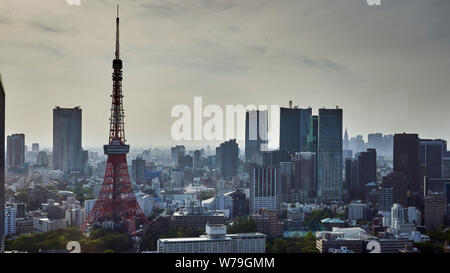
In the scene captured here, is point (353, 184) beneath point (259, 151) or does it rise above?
beneath

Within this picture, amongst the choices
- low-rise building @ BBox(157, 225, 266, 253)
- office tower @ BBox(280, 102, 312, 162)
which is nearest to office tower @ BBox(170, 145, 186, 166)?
low-rise building @ BBox(157, 225, 266, 253)

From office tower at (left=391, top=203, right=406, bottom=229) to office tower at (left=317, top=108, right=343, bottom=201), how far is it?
0.57 metres

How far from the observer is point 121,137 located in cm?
277

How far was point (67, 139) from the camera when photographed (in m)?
2.73

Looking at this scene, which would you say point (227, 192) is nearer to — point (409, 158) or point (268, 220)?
point (268, 220)

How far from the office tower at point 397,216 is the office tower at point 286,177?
1056 mm

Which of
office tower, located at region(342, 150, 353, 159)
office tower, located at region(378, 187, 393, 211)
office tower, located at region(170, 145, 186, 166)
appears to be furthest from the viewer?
office tower, located at region(378, 187, 393, 211)

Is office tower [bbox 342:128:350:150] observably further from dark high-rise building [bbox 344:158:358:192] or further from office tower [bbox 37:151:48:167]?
office tower [bbox 37:151:48:167]

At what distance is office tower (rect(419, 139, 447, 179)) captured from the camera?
3004 mm

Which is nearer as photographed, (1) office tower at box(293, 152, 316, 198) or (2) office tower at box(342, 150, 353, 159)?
(2) office tower at box(342, 150, 353, 159)
